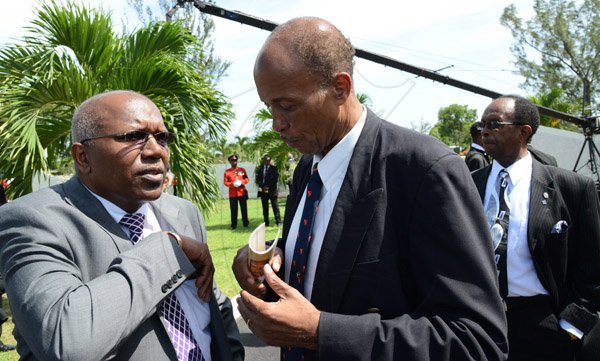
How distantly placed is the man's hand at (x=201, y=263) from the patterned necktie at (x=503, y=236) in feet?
5.81

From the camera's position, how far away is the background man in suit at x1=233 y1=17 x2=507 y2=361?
4.53 ft

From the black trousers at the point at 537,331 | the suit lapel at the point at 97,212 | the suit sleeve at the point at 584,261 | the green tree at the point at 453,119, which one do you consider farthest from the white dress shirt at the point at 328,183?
the green tree at the point at 453,119

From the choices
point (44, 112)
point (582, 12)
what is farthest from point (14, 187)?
point (582, 12)

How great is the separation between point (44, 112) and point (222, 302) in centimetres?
443

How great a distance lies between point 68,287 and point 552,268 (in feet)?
8.59

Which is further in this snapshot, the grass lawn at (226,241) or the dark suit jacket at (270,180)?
the dark suit jacket at (270,180)

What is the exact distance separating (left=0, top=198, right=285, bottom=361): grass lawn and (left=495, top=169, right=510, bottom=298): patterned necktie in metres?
3.83

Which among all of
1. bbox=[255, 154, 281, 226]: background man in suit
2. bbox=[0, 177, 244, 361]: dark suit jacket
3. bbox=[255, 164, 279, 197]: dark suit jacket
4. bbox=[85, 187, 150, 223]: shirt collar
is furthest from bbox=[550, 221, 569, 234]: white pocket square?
bbox=[255, 164, 279, 197]: dark suit jacket

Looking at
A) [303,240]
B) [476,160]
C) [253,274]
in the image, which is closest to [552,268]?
[303,240]

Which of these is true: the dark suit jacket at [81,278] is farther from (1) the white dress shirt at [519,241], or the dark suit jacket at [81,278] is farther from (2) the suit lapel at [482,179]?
(2) the suit lapel at [482,179]

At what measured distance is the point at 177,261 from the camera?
5.90ft

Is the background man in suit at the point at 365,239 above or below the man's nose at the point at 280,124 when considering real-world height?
below

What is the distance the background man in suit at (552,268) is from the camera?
112 inches

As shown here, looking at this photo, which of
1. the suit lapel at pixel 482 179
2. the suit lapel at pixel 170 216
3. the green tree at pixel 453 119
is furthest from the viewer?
the green tree at pixel 453 119
